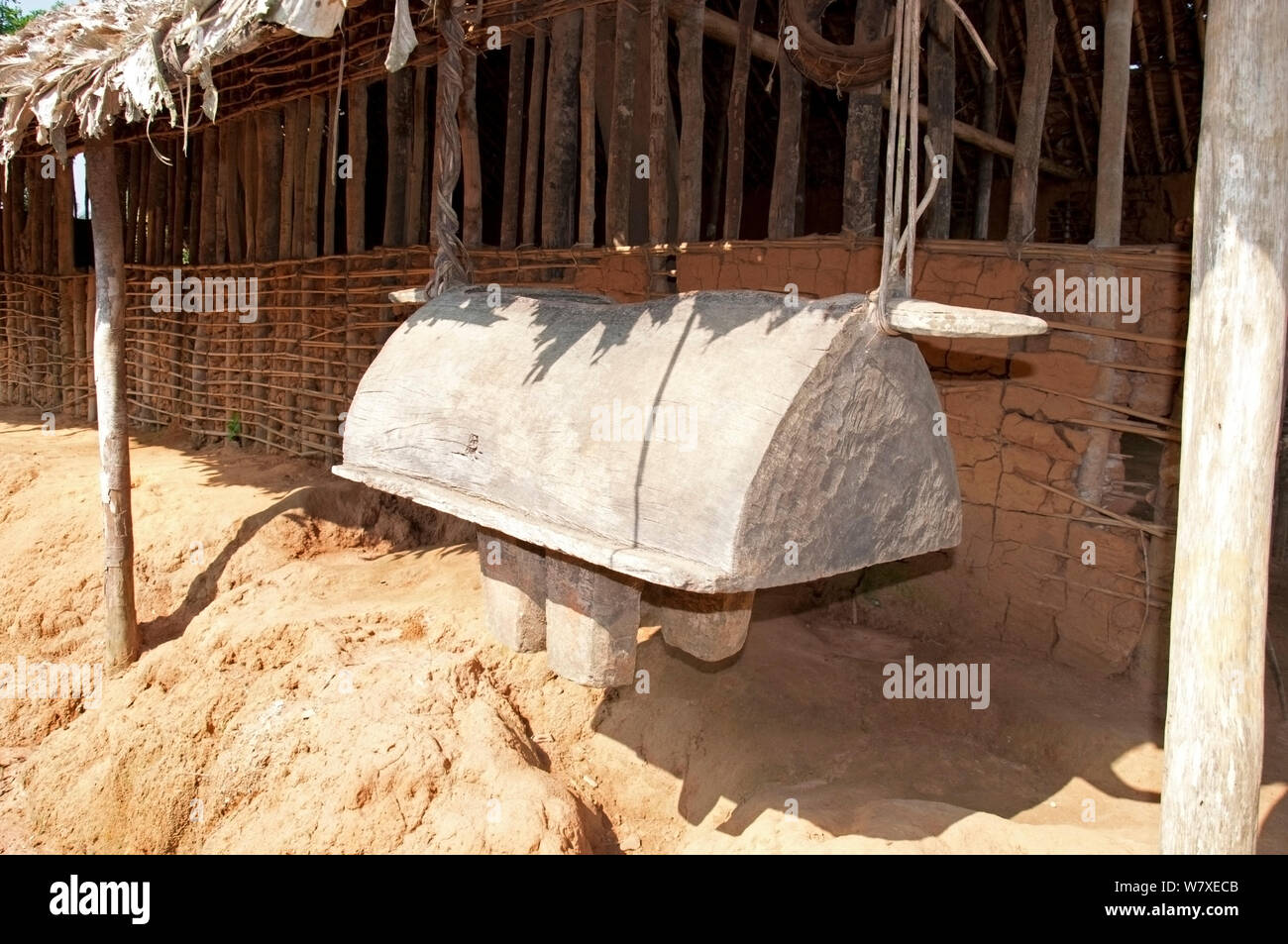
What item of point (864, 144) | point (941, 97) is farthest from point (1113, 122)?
Result: point (864, 144)

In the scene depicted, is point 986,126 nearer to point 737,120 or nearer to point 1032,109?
point 1032,109

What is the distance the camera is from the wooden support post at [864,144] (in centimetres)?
510

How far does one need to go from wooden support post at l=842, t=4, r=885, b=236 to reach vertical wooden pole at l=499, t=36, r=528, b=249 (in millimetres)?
2656

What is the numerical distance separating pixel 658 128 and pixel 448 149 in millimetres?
2317

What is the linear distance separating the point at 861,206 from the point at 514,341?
265 centimetres

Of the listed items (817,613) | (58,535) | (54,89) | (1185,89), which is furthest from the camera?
(1185,89)

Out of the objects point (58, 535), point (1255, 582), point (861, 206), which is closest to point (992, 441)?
point (861, 206)

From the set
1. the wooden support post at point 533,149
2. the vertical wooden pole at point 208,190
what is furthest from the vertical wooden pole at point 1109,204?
the vertical wooden pole at point 208,190

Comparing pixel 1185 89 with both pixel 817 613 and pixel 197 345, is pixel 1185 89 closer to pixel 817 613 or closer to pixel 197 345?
pixel 817 613

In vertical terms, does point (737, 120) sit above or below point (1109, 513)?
above

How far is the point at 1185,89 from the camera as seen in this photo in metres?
8.59

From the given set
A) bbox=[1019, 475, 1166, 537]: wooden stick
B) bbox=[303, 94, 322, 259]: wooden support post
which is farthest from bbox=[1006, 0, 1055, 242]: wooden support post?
bbox=[303, 94, 322, 259]: wooden support post

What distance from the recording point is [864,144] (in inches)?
202

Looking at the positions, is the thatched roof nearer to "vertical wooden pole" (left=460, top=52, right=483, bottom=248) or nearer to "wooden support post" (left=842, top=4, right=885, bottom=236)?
"vertical wooden pole" (left=460, top=52, right=483, bottom=248)
